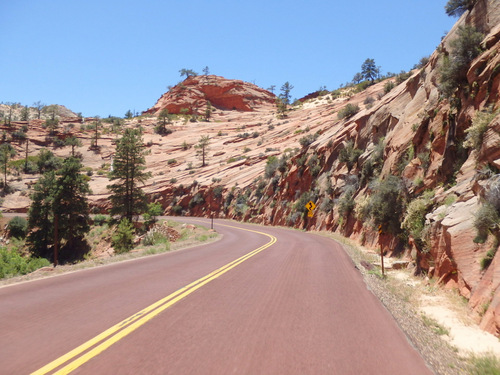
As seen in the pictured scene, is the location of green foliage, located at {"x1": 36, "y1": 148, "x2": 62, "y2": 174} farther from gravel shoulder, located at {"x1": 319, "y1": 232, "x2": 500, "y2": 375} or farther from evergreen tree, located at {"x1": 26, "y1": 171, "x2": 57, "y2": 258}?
gravel shoulder, located at {"x1": 319, "y1": 232, "x2": 500, "y2": 375}

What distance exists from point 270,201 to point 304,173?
6.56 m

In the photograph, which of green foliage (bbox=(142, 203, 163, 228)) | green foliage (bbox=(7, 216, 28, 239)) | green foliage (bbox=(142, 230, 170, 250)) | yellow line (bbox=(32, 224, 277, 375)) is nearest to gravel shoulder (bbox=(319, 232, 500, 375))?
yellow line (bbox=(32, 224, 277, 375))

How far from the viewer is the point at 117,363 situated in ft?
11.1

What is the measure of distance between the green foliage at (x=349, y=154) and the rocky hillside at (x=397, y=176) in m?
0.10

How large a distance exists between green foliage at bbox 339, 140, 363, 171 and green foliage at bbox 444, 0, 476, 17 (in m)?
11.8

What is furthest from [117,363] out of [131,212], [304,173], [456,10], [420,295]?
[131,212]

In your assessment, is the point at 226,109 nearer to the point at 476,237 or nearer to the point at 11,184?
the point at 11,184

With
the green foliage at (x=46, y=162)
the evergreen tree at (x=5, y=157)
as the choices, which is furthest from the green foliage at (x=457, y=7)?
the green foliage at (x=46, y=162)

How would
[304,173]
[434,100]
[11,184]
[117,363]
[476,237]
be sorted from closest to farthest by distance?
1. [117,363]
2. [476,237]
3. [434,100]
4. [304,173]
5. [11,184]

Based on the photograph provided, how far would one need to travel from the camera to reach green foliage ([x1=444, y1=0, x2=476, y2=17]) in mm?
15531

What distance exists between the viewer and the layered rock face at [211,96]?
110m

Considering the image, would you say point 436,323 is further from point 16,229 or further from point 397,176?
point 16,229

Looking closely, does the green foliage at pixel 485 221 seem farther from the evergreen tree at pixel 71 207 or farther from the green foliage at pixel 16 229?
the green foliage at pixel 16 229

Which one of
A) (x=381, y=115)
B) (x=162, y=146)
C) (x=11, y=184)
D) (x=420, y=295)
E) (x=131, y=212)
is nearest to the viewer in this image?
(x=420, y=295)
